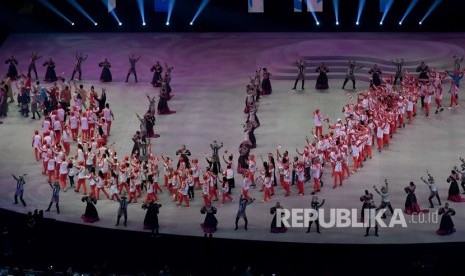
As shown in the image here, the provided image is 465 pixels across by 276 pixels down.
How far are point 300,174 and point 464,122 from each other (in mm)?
7152

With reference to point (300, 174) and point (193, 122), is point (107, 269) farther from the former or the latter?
A: point (193, 122)

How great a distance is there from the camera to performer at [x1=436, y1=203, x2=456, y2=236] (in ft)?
123

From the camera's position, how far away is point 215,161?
134 feet

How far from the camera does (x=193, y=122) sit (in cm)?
4534

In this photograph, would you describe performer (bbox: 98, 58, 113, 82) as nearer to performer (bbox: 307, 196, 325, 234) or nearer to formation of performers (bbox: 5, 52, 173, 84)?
formation of performers (bbox: 5, 52, 173, 84)

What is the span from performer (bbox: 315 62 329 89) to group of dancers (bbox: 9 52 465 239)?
287 centimetres

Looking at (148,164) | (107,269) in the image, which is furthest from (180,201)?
(107,269)

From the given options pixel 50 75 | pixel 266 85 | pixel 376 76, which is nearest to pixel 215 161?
pixel 266 85

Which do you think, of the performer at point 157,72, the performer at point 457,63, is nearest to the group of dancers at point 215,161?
the performer at point 457,63

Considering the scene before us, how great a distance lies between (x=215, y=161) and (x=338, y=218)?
4112 millimetres

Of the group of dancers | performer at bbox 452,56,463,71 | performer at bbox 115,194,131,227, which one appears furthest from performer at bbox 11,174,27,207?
performer at bbox 452,56,463,71

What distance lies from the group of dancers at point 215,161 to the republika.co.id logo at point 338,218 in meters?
0.31

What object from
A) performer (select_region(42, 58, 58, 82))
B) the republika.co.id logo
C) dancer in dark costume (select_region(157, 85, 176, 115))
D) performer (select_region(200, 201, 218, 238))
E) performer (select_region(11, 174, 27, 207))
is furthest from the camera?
performer (select_region(42, 58, 58, 82))

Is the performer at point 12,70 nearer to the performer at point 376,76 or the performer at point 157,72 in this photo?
the performer at point 157,72
